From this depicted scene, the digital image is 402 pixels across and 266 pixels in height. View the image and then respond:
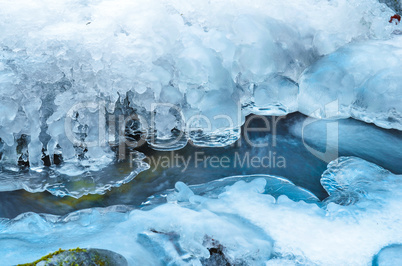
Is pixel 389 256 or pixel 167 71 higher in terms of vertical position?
pixel 167 71

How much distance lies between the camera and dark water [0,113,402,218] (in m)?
3.27

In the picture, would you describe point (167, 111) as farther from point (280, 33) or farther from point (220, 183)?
point (280, 33)

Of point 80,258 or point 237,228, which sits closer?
point 80,258

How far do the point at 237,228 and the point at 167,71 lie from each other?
5.03ft

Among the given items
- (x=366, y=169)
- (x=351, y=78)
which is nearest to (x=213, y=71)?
(x=351, y=78)

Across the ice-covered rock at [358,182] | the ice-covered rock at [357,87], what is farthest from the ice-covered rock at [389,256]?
the ice-covered rock at [357,87]

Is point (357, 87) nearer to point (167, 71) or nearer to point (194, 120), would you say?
point (194, 120)
